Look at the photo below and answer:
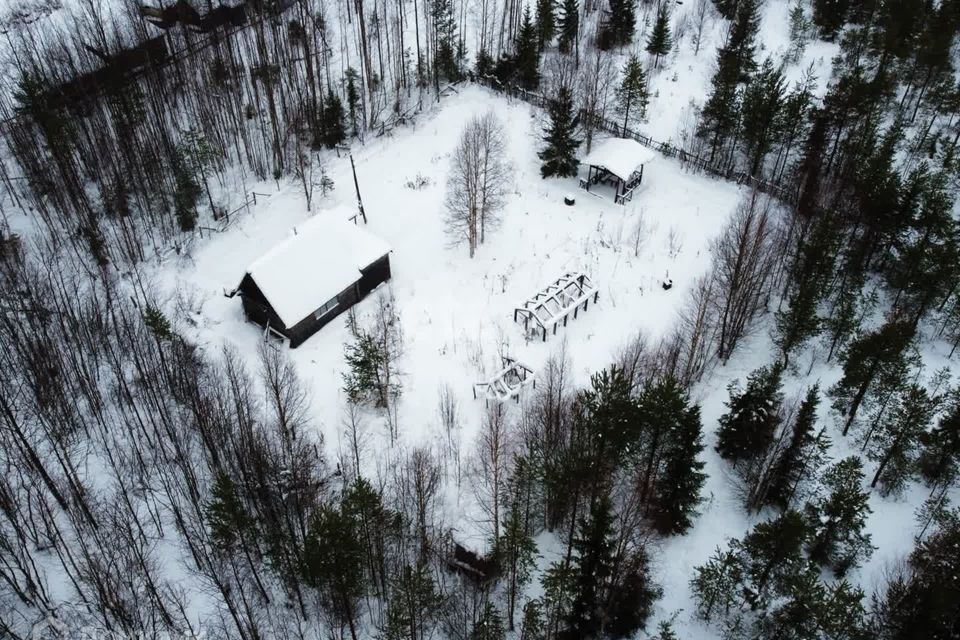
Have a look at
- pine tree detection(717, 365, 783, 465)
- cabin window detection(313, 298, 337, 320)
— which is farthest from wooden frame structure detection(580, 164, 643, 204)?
cabin window detection(313, 298, 337, 320)

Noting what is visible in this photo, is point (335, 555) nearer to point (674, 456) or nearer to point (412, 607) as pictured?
point (412, 607)

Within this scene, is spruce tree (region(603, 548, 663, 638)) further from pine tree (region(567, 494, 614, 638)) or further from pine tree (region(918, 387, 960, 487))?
pine tree (region(918, 387, 960, 487))

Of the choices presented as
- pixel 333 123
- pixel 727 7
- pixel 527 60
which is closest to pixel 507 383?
pixel 333 123

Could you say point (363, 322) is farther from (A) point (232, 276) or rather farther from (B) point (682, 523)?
(B) point (682, 523)

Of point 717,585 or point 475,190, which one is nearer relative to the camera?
point 717,585

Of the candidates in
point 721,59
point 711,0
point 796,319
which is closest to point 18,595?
point 796,319

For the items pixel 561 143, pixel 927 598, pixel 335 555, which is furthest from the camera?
pixel 561 143

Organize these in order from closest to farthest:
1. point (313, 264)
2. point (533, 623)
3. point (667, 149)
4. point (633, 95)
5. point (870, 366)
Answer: point (533, 623) → point (870, 366) → point (313, 264) → point (633, 95) → point (667, 149)
